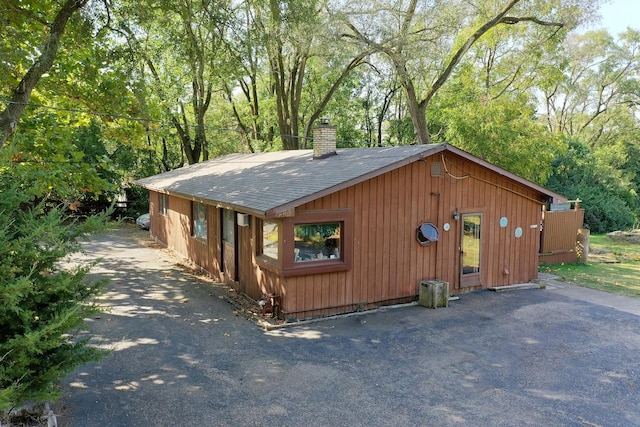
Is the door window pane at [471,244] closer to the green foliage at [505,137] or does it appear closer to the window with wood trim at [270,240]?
Answer: the window with wood trim at [270,240]

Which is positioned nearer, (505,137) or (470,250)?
(470,250)

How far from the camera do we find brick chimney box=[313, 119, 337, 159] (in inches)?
477

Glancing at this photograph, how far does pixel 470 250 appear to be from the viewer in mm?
10711

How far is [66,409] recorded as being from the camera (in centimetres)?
518

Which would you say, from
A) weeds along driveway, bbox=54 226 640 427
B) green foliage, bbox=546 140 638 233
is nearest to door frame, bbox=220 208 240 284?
weeds along driveway, bbox=54 226 640 427

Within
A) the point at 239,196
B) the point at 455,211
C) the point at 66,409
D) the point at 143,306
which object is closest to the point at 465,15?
the point at 455,211

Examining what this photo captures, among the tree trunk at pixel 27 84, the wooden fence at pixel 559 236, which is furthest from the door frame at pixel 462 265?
the tree trunk at pixel 27 84

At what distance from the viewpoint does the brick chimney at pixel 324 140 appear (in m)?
12.1

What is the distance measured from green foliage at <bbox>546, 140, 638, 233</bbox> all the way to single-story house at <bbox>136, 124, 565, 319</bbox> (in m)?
16.6

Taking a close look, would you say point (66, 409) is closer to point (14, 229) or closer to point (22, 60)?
point (14, 229)

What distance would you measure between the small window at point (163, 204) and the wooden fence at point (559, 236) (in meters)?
13.2

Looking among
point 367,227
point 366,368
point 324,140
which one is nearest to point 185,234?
point 324,140

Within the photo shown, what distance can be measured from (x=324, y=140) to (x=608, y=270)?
10.1 meters

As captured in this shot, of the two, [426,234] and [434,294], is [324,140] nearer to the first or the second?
[426,234]
